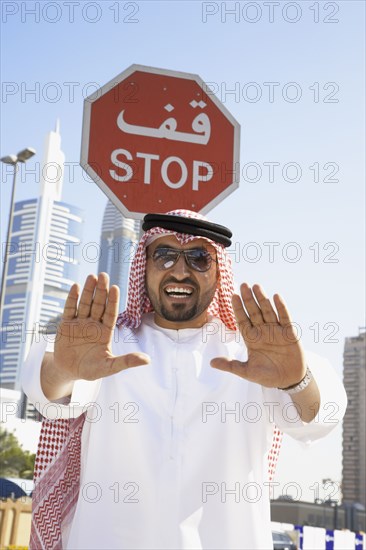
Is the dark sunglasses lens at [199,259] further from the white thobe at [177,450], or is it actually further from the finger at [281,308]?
the finger at [281,308]

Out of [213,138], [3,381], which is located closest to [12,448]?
[213,138]

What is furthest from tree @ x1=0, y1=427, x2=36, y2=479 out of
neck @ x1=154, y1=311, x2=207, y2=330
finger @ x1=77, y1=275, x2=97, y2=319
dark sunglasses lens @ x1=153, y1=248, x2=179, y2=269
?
finger @ x1=77, y1=275, x2=97, y2=319

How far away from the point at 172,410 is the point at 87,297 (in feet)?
2.09

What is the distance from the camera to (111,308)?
246cm

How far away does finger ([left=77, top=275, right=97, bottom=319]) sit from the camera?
244 centimetres

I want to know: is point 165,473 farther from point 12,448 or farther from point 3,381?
point 3,381

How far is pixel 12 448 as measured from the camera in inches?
1790

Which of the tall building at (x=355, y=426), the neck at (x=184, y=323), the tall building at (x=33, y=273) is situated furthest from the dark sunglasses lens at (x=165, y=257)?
the tall building at (x=33, y=273)

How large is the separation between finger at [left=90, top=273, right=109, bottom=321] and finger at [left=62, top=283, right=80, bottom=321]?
0.06 m

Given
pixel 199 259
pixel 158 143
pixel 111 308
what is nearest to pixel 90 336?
pixel 111 308

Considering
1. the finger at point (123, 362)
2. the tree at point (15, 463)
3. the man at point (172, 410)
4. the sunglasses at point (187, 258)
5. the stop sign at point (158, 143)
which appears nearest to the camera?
the finger at point (123, 362)

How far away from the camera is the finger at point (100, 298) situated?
2449 millimetres

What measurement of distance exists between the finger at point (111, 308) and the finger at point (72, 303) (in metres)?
0.11

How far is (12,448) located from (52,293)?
155 m
